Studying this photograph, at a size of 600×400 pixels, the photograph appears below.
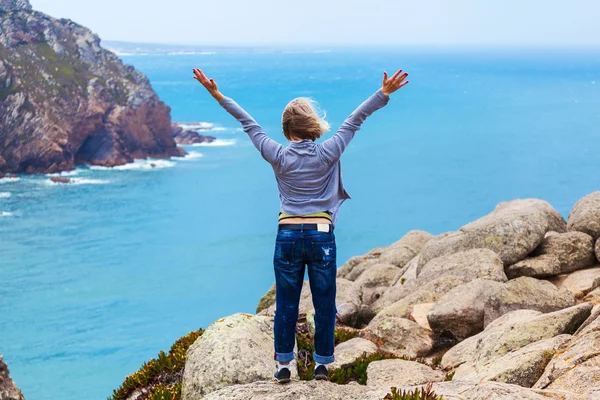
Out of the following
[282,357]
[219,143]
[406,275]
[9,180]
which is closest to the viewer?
[282,357]

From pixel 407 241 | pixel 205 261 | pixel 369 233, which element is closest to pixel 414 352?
pixel 407 241

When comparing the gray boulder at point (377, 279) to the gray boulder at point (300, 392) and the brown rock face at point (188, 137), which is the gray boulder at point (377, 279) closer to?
the gray boulder at point (300, 392)

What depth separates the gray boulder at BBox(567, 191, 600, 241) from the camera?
21.1 metres

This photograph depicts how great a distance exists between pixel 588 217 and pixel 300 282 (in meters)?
15.4

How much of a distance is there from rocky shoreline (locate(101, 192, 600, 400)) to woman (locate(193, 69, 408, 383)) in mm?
1250

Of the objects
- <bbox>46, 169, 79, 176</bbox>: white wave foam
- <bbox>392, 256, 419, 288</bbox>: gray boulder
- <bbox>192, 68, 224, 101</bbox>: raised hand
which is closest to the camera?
<bbox>192, 68, 224, 101</bbox>: raised hand

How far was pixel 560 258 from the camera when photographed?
20.0m

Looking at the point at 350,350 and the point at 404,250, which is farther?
the point at 404,250

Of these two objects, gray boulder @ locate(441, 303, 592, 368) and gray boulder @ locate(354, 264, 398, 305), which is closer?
gray boulder @ locate(441, 303, 592, 368)

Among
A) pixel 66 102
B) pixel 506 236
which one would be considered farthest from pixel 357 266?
pixel 66 102

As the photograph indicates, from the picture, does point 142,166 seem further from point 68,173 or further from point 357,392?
point 357,392

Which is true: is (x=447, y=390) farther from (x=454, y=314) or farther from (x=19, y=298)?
(x=19, y=298)

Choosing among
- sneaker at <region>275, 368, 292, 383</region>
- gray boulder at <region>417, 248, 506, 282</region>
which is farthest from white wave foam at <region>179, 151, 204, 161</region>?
sneaker at <region>275, 368, 292, 383</region>

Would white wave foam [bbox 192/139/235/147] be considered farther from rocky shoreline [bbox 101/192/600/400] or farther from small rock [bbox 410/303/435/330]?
small rock [bbox 410/303/435/330]
